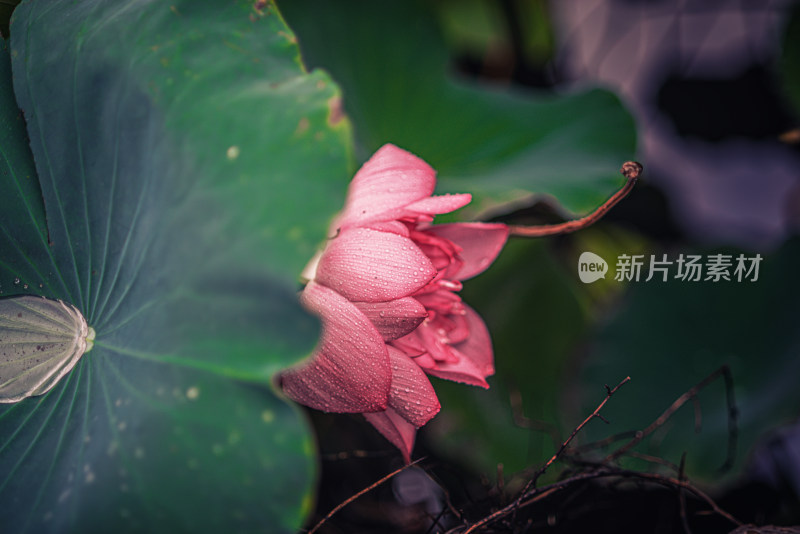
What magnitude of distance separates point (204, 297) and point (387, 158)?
0.44 ft

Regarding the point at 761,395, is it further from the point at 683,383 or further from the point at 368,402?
the point at 368,402

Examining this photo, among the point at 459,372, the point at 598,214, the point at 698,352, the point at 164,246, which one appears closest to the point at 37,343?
the point at 164,246

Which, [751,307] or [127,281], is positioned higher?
[127,281]

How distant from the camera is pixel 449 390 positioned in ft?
1.97

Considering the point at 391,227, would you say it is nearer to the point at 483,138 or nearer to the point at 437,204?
the point at 437,204

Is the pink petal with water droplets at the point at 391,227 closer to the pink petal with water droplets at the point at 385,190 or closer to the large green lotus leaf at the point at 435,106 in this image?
the pink petal with water droplets at the point at 385,190

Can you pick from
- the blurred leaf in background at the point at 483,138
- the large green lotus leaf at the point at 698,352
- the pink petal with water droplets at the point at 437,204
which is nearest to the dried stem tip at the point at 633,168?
the pink petal with water droplets at the point at 437,204

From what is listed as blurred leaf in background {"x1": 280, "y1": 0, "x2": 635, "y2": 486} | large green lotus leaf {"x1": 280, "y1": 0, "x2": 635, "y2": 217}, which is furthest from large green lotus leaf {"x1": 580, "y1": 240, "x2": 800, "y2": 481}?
large green lotus leaf {"x1": 280, "y1": 0, "x2": 635, "y2": 217}

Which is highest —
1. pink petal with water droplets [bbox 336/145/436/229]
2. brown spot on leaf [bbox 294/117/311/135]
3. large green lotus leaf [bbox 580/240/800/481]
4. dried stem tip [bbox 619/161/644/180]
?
brown spot on leaf [bbox 294/117/311/135]

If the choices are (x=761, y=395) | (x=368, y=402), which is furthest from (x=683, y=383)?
(x=368, y=402)

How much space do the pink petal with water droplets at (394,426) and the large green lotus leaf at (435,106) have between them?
28 centimetres

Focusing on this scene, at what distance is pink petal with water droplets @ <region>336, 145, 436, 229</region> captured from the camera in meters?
0.27

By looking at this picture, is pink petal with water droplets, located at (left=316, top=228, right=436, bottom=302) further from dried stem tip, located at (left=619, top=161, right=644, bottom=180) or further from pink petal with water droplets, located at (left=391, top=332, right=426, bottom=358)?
dried stem tip, located at (left=619, top=161, right=644, bottom=180)

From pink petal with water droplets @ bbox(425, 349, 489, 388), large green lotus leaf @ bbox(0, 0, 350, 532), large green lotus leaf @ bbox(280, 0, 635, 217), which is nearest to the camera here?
large green lotus leaf @ bbox(0, 0, 350, 532)
